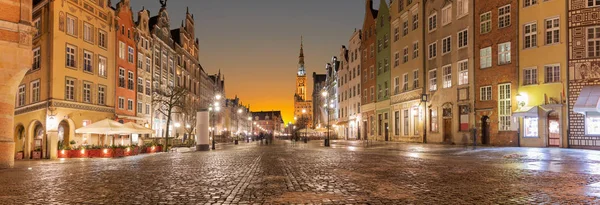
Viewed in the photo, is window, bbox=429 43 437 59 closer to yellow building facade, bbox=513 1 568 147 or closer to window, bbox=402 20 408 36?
window, bbox=402 20 408 36

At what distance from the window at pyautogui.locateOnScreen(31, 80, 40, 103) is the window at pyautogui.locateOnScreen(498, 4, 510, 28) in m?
34.1

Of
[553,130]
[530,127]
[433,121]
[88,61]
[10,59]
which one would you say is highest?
[88,61]

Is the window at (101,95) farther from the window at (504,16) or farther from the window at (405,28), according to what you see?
the window at (504,16)

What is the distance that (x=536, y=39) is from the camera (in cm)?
3250

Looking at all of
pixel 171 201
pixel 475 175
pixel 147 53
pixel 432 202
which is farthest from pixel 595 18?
pixel 147 53

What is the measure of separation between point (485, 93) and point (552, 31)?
691 cm

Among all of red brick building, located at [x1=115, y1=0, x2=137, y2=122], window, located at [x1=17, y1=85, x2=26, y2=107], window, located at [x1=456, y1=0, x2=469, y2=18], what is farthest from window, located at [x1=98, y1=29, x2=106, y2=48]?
window, located at [x1=456, y1=0, x2=469, y2=18]

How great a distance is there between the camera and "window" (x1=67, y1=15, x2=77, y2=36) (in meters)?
34.8

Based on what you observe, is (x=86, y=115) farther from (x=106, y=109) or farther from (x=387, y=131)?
(x=387, y=131)

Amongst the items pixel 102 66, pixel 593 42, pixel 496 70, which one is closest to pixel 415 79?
pixel 496 70

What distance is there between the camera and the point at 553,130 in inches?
1253

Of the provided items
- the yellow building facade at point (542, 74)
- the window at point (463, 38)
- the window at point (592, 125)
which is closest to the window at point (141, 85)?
the window at point (463, 38)

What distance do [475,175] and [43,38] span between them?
31.3 metres

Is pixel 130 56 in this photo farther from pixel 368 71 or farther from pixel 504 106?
pixel 504 106
